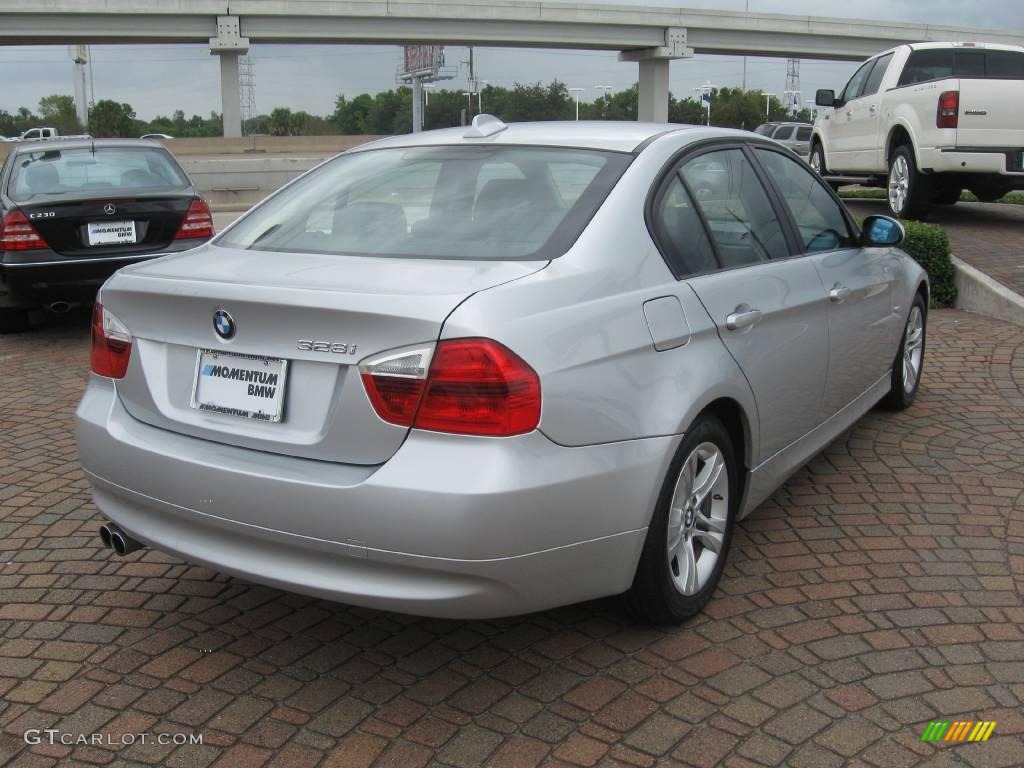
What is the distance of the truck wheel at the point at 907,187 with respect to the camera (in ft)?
38.9

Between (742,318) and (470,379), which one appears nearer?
(470,379)

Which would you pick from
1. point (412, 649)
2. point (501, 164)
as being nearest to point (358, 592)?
point (412, 649)

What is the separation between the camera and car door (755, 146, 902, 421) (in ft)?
14.8

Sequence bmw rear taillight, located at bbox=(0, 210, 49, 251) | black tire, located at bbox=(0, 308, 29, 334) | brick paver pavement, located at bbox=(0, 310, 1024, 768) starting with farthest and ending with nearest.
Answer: black tire, located at bbox=(0, 308, 29, 334), bmw rear taillight, located at bbox=(0, 210, 49, 251), brick paver pavement, located at bbox=(0, 310, 1024, 768)

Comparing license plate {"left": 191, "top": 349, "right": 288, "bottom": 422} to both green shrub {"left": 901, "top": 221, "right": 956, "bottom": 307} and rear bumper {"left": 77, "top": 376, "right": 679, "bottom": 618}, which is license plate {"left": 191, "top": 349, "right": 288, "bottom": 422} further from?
green shrub {"left": 901, "top": 221, "right": 956, "bottom": 307}

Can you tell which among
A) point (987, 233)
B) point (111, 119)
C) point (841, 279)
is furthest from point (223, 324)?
point (111, 119)

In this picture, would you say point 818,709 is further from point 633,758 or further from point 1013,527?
point 1013,527

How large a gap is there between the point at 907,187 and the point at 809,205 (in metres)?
8.09

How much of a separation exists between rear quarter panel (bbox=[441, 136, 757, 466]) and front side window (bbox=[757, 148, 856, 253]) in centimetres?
115

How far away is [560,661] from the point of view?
333 cm

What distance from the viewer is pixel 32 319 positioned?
31.8ft

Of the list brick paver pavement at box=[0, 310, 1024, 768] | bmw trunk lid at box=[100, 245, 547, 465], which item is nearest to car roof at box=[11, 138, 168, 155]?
brick paver pavement at box=[0, 310, 1024, 768]

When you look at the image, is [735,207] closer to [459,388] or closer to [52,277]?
[459,388]

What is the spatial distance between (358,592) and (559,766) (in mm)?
695
